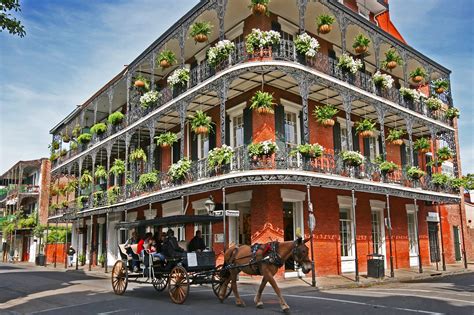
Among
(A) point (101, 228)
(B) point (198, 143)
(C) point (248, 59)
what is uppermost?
(C) point (248, 59)

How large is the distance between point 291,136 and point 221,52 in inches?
167

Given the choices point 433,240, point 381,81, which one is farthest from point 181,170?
point 433,240

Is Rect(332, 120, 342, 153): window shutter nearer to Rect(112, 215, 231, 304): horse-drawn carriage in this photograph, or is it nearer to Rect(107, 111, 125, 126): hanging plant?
Rect(112, 215, 231, 304): horse-drawn carriage

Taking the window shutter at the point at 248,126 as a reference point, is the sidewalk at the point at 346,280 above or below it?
below

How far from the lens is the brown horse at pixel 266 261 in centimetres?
865

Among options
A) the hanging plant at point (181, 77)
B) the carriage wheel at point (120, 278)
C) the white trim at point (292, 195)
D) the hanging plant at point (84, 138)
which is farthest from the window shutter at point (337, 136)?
the hanging plant at point (84, 138)

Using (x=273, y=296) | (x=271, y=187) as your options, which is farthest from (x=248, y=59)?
(x=273, y=296)

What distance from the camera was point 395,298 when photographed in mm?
10680

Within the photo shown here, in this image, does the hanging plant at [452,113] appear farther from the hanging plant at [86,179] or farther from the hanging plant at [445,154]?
the hanging plant at [86,179]

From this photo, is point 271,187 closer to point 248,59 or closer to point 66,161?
point 248,59

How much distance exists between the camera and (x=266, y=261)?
8.99m

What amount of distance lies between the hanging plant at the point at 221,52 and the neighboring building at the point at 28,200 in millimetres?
29747

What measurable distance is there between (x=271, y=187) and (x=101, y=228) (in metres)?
16.4

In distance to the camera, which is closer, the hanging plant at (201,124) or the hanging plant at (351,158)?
the hanging plant at (351,158)
